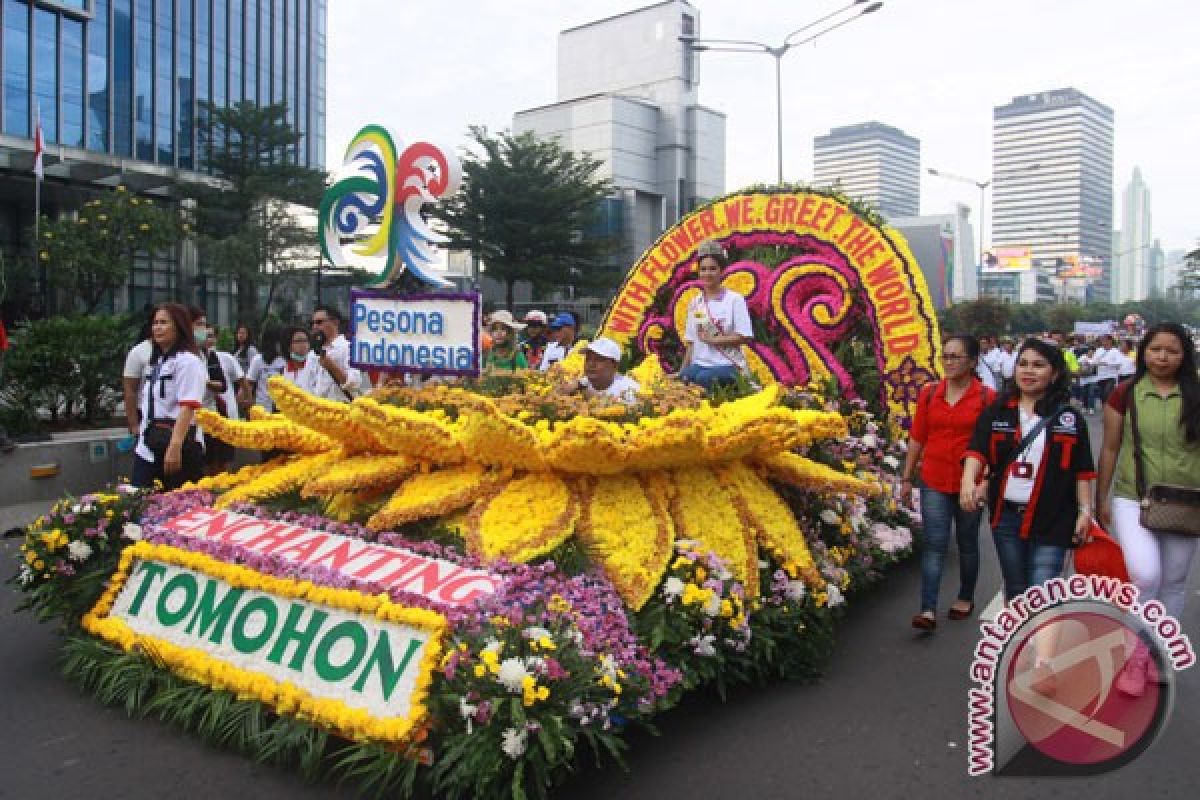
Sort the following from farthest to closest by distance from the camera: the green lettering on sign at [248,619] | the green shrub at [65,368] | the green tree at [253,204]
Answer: the green tree at [253,204]
the green shrub at [65,368]
the green lettering on sign at [248,619]

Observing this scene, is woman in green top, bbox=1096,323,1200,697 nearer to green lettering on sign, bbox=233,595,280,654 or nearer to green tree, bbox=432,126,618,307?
green lettering on sign, bbox=233,595,280,654

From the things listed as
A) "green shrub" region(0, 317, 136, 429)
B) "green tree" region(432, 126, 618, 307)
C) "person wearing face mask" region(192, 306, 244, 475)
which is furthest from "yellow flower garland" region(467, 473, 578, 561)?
"green tree" region(432, 126, 618, 307)

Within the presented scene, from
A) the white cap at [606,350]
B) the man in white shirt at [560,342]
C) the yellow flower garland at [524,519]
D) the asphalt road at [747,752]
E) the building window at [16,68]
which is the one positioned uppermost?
the building window at [16,68]

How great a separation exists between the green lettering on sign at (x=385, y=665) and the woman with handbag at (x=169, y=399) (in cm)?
258

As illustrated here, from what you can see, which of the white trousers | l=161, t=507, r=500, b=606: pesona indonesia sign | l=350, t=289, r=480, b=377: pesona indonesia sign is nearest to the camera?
l=161, t=507, r=500, b=606: pesona indonesia sign

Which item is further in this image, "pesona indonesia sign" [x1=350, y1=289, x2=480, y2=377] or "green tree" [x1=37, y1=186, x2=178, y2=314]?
"green tree" [x1=37, y1=186, x2=178, y2=314]

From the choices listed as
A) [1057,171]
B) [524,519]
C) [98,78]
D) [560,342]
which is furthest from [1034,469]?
[1057,171]

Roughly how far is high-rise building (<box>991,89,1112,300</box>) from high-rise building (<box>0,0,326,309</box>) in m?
108

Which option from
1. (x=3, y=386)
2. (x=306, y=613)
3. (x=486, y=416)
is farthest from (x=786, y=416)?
(x=3, y=386)

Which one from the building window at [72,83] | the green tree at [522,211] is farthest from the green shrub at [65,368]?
the building window at [72,83]

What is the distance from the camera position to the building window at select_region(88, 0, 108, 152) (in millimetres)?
33719

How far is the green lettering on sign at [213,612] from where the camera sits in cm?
389

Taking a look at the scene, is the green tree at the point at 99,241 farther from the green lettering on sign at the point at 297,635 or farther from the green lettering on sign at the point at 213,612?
the green lettering on sign at the point at 297,635

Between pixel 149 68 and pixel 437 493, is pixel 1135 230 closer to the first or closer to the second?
pixel 149 68
